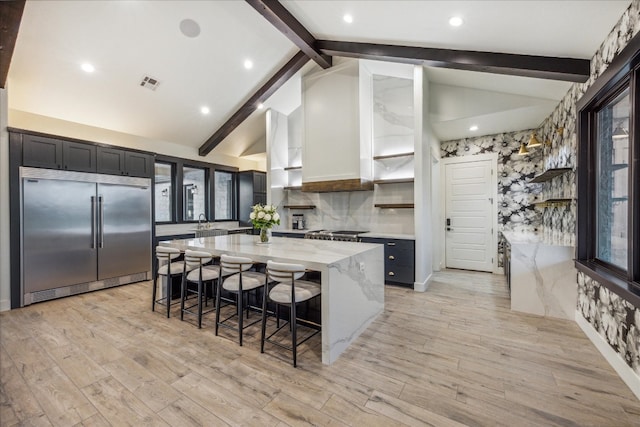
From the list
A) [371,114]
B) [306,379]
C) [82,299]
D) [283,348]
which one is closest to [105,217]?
[82,299]

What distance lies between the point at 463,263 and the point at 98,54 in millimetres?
6906

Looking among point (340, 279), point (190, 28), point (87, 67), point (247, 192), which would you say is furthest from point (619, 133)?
point (247, 192)

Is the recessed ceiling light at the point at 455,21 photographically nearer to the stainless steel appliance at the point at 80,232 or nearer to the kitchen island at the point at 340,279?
the kitchen island at the point at 340,279

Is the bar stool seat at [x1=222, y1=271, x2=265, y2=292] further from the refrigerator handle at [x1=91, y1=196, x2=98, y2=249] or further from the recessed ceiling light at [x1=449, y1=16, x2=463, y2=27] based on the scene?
the recessed ceiling light at [x1=449, y1=16, x2=463, y2=27]

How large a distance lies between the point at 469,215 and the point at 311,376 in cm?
473

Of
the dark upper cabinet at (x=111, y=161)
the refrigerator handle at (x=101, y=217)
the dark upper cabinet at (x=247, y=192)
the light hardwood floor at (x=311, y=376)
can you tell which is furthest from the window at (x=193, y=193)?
the light hardwood floor at (x=311, y=376)

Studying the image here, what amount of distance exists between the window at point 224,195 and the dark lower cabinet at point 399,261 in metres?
4.09

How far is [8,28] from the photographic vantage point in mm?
2707

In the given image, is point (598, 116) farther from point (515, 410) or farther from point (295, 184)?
point (295, 184)

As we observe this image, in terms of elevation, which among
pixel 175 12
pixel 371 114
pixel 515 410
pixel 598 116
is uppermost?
pixel 175 12

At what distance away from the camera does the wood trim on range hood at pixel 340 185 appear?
4770mm

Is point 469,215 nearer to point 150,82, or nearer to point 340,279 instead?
point 340,279

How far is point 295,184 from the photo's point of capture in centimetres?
616

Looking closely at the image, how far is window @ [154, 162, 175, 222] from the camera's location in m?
5.78
